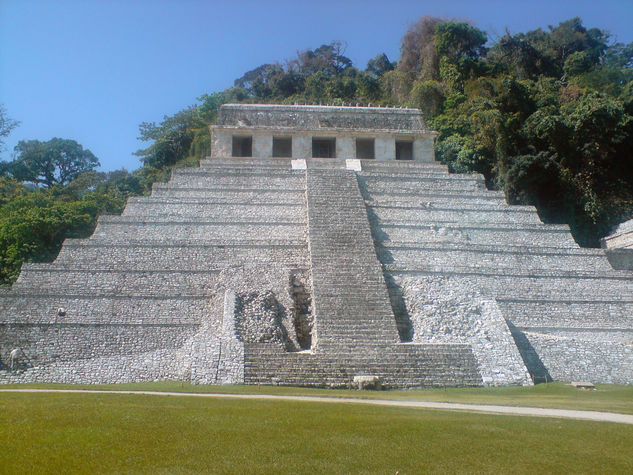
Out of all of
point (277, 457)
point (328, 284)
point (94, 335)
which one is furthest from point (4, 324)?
point (277, 457)

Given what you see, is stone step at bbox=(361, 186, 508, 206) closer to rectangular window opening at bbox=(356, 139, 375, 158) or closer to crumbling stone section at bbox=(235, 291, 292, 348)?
rectangular window opening at bbox=(356, 139, 375, 158)

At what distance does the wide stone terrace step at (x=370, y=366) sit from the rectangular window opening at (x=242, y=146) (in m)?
16.5

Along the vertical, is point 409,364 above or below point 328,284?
below

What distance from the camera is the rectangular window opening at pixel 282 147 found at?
29188 mm

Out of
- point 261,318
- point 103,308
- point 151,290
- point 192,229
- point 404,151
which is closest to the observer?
point 261,318

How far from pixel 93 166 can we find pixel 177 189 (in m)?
37.0

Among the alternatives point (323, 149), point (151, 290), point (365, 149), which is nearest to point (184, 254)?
point (151, 290)

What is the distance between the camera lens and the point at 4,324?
15.6 metres

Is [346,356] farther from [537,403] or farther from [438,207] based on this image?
[438,207]

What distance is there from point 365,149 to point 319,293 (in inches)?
569

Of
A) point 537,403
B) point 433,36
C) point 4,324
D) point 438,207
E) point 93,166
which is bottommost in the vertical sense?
point 537,403

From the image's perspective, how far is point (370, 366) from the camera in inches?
541

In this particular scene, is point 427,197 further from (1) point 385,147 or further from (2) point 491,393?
(2) point 491,393

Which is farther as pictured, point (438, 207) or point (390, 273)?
point (438, 207)
